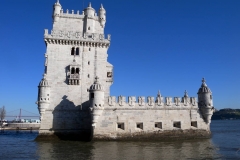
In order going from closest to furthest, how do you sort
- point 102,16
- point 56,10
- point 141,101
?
point 141,101 < point 56,10 < point 102,16

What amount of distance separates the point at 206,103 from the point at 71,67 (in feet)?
65.0

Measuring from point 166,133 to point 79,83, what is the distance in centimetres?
1393

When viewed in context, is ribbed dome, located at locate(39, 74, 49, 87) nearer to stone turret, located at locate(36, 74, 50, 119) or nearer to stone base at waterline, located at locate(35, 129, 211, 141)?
stone turret, located at locate(36, 74, 50, 119)

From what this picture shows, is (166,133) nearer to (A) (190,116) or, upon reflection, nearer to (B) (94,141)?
(A) (190,116)

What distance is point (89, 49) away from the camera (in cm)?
3169

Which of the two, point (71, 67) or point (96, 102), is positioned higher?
point (71, 67)

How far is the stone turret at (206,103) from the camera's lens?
29.7 metres

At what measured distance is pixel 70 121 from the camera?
2944cm

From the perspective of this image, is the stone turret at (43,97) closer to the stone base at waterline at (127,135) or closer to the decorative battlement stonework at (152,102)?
the stone base at waterline at (127,135)

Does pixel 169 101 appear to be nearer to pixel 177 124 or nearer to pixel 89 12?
pixel 177 124

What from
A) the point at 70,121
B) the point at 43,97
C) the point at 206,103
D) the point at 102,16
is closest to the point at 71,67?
the point at 43,97

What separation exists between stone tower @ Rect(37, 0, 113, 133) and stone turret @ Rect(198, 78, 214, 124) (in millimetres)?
13637

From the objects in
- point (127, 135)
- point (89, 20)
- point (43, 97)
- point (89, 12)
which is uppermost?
point (89, 12)

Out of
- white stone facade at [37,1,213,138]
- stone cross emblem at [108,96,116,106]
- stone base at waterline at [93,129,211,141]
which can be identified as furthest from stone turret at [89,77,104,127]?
stone base at waterline at [93,129,211,141]
